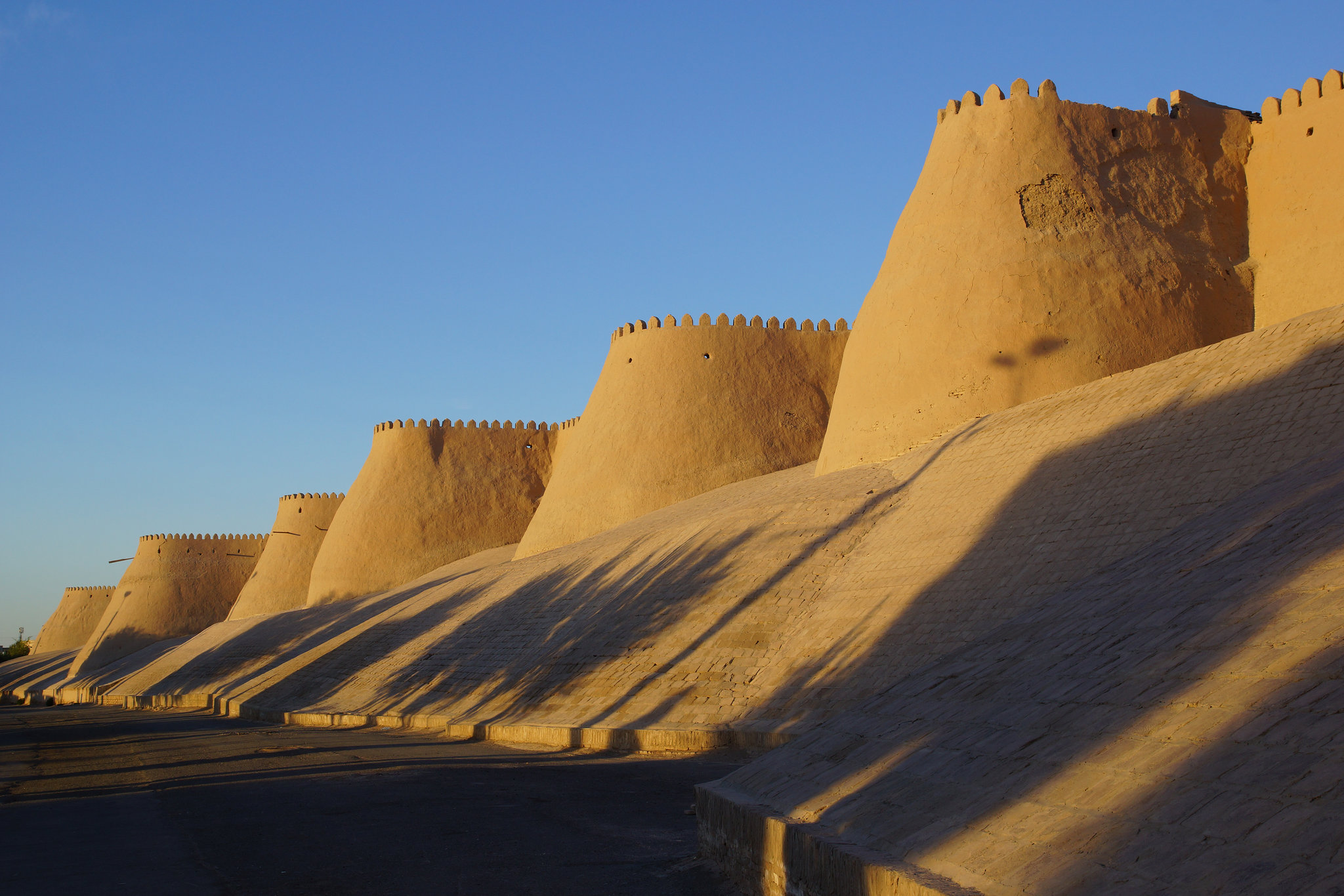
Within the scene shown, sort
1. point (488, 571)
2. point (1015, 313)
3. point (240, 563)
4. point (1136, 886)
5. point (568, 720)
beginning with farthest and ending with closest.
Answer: point (240, 563) < point (488, 571) < point (1015, 313) < point (568, 720) < point (1136, 886)

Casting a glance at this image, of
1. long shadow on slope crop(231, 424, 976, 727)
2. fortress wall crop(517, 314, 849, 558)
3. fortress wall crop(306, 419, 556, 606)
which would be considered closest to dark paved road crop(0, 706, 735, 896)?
long shadow on slope crop(231, 424, 976, 727)

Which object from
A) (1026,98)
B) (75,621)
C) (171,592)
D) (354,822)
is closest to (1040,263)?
(1026,98)

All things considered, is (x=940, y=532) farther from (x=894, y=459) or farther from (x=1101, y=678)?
(x=1101, y=678)

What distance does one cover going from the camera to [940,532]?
39.1 feet

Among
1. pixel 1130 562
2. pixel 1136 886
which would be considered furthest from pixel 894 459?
pixel 1136 886

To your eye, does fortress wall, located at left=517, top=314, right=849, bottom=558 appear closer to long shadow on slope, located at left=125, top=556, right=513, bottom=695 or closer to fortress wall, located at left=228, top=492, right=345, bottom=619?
long shadow on slope, located at left=125, top=556, right=513, bottom=695

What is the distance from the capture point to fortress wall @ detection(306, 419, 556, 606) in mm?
32281

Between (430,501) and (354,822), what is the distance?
2574cm

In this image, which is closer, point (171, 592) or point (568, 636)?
point (568, 636)

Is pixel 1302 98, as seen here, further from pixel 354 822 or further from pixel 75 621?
pixel 75 621

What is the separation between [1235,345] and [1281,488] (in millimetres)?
5252

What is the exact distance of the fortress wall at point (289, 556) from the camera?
39.2m

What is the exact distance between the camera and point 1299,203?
599 inches

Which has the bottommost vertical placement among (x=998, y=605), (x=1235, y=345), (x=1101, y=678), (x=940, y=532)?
(x=1101, y=678)
